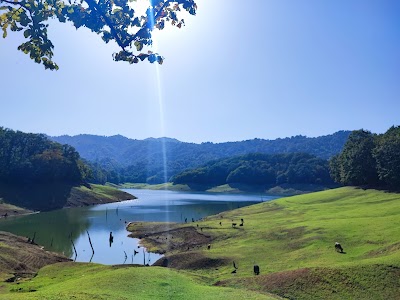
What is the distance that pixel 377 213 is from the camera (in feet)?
218

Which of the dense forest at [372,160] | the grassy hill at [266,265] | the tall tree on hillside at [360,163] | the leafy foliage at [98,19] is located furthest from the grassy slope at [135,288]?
the tall tree on hillside at [360,163]

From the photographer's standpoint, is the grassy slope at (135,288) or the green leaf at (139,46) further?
the grassy slope at (135,288)

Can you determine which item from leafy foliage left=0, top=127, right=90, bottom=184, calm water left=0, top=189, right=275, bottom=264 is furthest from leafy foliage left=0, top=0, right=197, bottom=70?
leafy foliage left=0, top=127, right=90, bottom=184

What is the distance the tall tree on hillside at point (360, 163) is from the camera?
103625 mm

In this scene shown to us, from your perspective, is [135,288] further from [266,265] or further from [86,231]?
[86,231]

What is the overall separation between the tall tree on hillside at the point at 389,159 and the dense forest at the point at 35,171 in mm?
112716

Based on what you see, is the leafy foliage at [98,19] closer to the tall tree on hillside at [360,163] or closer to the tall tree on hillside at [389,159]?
the tall tree on hillside at [389,159]

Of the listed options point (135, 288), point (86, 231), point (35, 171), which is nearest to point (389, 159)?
point (86, 231)

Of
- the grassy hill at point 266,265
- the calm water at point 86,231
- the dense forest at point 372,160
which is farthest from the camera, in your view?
the dense forest at point 372,160

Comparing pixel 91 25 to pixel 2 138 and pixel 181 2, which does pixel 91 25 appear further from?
pixel 2 138

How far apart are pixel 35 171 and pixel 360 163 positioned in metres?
123

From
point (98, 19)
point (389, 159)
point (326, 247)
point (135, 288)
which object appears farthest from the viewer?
point (389, 159)

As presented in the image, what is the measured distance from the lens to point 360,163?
10625 centimetres

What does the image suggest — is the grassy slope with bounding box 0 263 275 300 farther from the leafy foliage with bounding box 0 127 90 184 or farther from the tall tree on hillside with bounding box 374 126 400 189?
the leafy foliage with bounding box 0 127 90 184
